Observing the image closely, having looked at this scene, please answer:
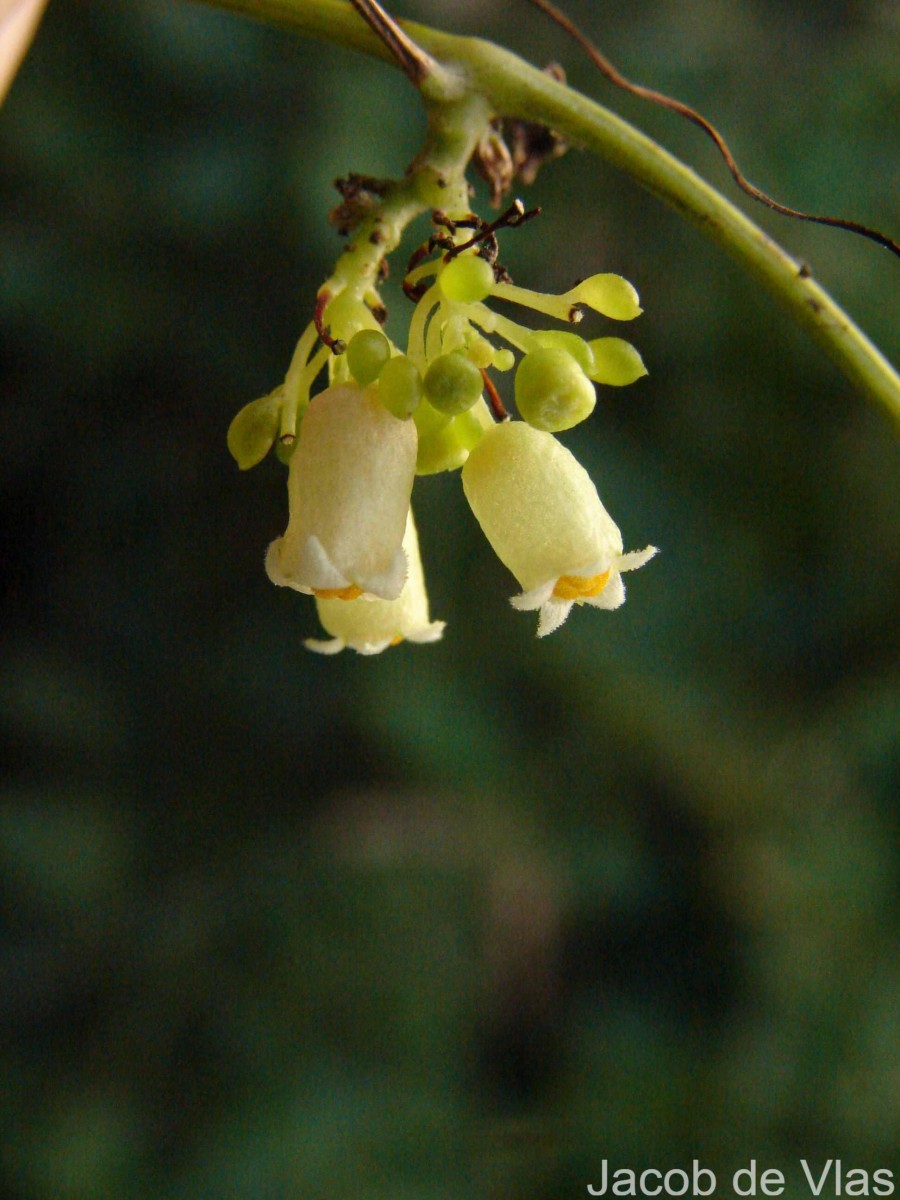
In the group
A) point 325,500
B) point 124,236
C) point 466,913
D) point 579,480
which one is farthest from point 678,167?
point 466,913

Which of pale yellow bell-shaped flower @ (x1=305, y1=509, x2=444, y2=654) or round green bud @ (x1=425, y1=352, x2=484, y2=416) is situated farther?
pale yellow bell-shaped flower @ (x1=305, y1=509, x2=444, y2=654)

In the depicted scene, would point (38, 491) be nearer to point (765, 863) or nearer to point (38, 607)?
point (38, 607)

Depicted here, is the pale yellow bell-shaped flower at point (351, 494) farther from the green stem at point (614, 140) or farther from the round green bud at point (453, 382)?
the green stem at point (614, 140)

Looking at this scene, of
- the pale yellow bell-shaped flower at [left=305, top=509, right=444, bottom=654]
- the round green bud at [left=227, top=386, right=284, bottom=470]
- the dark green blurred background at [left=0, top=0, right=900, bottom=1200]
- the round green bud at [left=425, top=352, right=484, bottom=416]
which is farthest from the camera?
the dark green blurred background at [left=0, top=0, right=900, bottom=1200]

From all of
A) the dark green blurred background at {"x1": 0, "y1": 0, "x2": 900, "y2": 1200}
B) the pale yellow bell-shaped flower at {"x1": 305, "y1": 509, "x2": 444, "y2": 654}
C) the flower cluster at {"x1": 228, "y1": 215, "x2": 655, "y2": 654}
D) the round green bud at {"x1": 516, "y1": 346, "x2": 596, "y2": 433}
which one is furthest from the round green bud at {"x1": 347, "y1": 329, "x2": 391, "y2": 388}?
the dark green blurred background at {"x1": 0, "y1": 0, "x2": 900, "y2": 1200}

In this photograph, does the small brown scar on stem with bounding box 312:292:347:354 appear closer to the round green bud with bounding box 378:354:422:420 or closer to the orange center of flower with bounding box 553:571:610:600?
the round green bud with bounding box 378:354:422:420

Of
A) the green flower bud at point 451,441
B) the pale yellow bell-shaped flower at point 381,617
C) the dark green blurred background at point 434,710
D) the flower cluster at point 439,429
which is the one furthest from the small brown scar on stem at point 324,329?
the dark green blurred background at point 434,710

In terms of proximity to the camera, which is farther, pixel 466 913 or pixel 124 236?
pixel 466 913
